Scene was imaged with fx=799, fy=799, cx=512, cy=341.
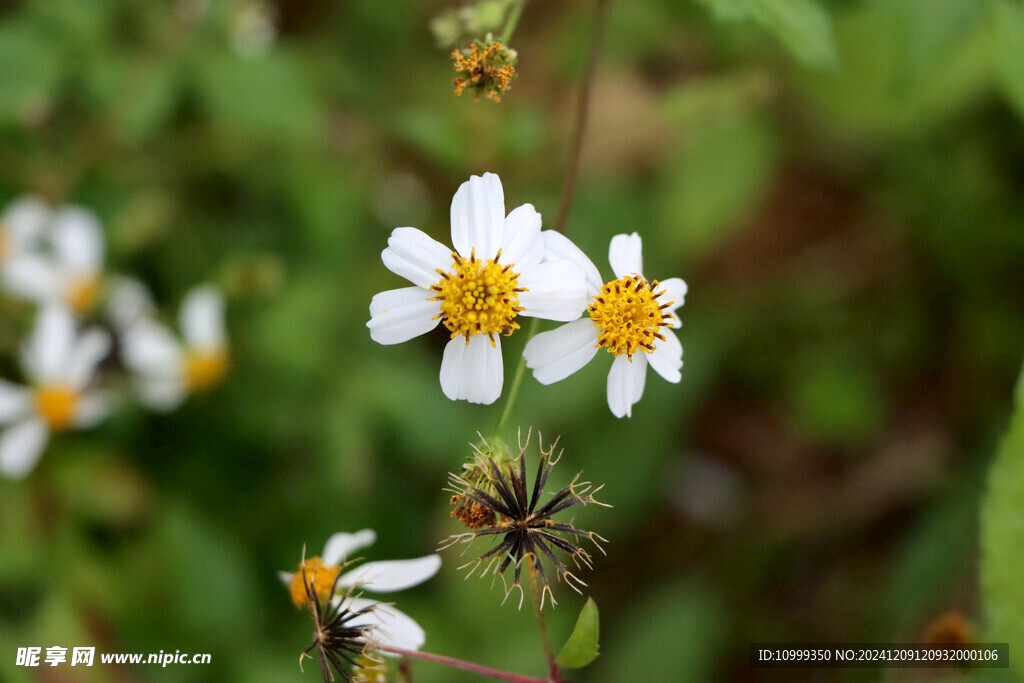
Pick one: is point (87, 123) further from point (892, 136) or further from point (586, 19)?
point (892, 136)

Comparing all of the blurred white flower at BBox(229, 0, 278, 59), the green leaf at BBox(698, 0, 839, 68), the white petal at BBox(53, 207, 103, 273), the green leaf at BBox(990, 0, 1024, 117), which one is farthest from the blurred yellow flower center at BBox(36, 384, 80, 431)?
the green leaf at BBox(990, 0, 1024, 117)

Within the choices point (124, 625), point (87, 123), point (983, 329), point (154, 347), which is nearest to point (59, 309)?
point (154, 347)

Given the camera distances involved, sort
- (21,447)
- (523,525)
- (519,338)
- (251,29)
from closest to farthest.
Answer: (523,525) < (519,338) < (21,447) < (251,29)

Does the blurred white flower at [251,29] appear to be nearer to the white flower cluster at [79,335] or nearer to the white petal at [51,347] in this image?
the white flower cluster at [79,335]

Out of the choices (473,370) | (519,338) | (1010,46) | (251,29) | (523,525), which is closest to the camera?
(523,525)

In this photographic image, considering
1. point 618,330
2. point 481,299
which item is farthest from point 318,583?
point 618,330

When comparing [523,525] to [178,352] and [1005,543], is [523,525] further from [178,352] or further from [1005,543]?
[178,352]

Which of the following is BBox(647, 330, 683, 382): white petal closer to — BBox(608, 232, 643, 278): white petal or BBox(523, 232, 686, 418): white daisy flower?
BBox(523, 232, 686, 418): white daisy flower
